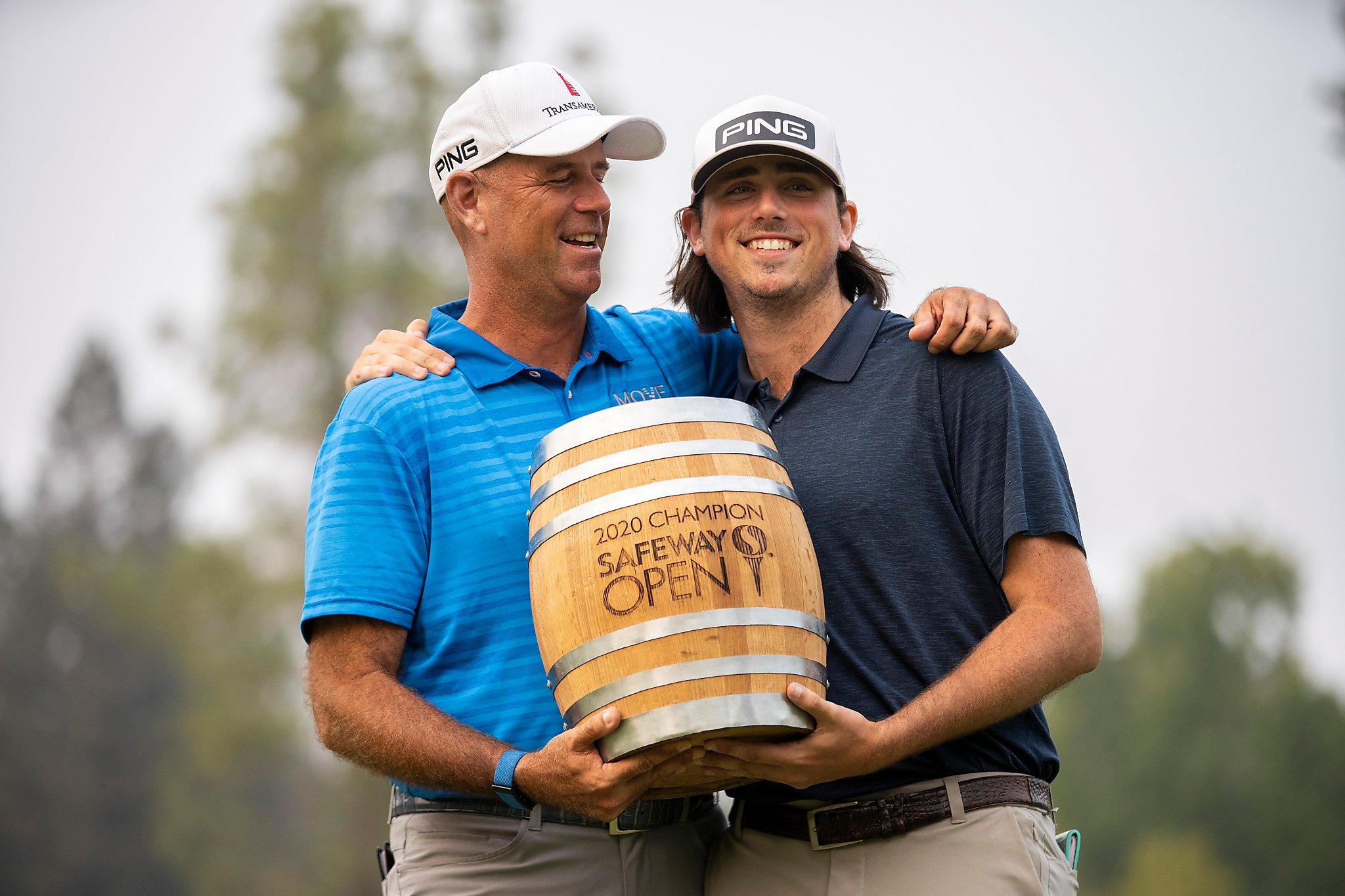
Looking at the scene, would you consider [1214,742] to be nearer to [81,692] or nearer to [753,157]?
[81,692]

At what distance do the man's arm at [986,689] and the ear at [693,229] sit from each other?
191 cm

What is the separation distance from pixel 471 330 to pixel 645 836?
6.75 ft

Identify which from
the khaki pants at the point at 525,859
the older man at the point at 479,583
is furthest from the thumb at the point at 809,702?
the khaki pants at the point at 525,859

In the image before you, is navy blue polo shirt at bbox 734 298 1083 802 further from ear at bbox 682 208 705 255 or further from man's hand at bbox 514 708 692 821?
ear at bbox 682 208 705 255

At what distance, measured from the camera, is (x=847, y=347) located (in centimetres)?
490

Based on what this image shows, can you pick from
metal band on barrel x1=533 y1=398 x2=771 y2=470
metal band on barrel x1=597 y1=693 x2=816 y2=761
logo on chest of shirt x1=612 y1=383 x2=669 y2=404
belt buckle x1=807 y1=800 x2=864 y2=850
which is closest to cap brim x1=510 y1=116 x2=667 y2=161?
logo on chest of shirt x1=612 y1=383 x2=669 y2=404

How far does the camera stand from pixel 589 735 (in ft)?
12.1

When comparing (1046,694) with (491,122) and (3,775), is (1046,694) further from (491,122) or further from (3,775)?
(3,775)

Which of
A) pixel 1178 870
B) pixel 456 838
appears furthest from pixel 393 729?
pixel 1178 870

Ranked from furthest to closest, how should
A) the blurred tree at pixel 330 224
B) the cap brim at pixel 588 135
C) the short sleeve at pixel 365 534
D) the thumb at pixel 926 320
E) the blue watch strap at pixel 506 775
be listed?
the blurred tree at pixel 330 224 → the cap brim at pixel 588 135 → the thumb at pixel 926 320 → the short sleeve at pixel 365 534 → the blue watch strap at pixel 506 775

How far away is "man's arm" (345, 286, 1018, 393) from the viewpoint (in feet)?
15.2

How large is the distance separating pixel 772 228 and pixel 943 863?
236cm

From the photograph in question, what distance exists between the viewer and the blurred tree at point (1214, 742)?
163ft

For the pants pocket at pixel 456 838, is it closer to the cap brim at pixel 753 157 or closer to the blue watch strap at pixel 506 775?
the blue watch strap at pixel 506 775
